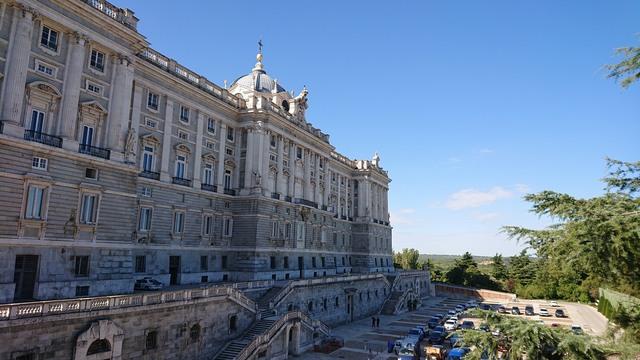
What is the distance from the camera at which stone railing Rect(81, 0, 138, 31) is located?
93.7 feet

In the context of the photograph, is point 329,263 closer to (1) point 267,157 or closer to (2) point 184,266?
(1) point 267,157

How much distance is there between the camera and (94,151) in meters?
27.8

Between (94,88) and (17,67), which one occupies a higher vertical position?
(94,88)

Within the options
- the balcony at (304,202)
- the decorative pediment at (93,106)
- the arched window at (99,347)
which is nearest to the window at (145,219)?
the decorative pediment at (93,106)

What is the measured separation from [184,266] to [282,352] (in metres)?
12.0

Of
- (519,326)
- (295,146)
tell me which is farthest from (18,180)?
(295,146)

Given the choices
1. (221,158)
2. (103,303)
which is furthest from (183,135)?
(103,303)

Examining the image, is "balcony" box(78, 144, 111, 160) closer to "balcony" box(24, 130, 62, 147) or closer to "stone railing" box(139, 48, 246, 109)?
"balcony" box(24, 130, 62, 147)

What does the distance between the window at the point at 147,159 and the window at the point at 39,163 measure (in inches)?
418

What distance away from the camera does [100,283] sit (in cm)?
2652

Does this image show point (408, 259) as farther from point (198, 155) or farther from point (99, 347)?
point (99, 347)

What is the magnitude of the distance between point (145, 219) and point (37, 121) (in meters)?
12.0

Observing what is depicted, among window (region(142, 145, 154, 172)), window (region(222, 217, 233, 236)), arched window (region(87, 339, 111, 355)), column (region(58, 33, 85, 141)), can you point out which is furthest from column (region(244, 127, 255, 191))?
arched window (region(87, 339, 111, 355))

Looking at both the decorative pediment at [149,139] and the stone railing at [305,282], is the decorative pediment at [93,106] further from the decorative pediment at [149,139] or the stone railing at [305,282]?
the stone railing at [305,282]
